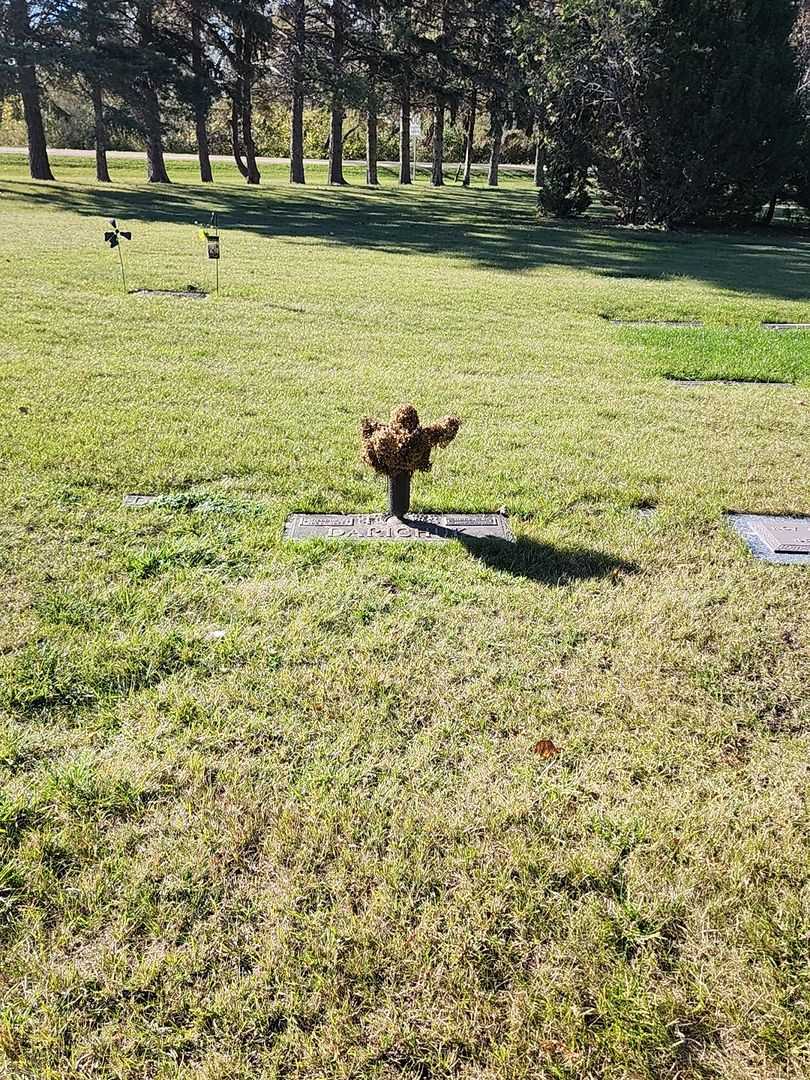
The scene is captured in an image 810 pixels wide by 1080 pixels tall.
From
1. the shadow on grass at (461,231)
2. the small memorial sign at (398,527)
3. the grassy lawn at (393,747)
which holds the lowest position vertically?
the grassy lawn at (393,747)

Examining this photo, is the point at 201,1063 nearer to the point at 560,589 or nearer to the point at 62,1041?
the point at 62,1041

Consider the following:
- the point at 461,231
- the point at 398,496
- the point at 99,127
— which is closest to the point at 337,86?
the point at 99,127

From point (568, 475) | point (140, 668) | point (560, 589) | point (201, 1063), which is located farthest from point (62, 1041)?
point (568, 475)

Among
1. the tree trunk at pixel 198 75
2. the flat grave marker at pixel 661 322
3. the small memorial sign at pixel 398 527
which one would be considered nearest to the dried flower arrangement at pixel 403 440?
the small memorial sign at pixel 398 527

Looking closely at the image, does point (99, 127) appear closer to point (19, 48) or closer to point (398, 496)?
point (19, 48)

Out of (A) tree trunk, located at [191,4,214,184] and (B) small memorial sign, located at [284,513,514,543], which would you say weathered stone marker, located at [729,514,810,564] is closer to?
(B) small memorial sign, located at [284,513,514,543]

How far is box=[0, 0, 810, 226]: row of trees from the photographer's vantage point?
17.1m

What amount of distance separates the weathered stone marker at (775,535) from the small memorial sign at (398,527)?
1310mm

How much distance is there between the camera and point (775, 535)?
3949mm

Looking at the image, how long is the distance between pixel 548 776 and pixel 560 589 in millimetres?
1174

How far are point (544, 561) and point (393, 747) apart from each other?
4.91 feet

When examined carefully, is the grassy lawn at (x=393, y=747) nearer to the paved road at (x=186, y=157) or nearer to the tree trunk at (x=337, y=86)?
the tree trunk at (x=337, y=86)

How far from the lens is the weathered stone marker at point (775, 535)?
12.3ft

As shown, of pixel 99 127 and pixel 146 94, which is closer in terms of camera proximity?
pixel 146 94
